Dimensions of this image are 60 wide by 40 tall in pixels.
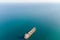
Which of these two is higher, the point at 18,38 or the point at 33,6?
the point at 33,6

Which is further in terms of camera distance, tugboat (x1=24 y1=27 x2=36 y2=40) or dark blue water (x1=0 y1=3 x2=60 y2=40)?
dark blue water (x1=0 y1=3 x2=60 y2=40)

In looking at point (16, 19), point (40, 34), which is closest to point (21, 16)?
point (16, 19)

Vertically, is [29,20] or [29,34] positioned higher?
[29,20]

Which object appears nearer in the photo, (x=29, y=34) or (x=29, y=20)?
(x=29, y=34)

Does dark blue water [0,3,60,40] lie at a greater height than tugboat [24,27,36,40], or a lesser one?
greater

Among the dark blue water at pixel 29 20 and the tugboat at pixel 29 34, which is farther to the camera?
the dark blue water at pixel 29 20

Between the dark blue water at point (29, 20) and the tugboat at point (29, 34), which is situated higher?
the dark blue water at point (29, 20)

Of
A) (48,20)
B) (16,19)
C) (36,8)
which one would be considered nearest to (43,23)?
(48,20)

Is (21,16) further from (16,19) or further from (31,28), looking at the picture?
(31,28)
